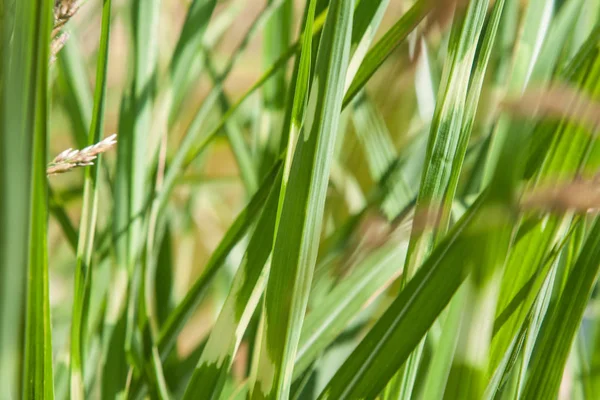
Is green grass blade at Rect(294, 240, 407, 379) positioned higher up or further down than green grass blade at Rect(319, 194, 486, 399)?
further down

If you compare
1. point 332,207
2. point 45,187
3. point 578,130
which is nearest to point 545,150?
point 578,130

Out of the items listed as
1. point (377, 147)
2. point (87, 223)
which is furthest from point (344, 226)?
point (87, 223)

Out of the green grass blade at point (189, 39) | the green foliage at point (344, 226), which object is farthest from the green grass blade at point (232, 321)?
the green grass blade at point (189, 39)

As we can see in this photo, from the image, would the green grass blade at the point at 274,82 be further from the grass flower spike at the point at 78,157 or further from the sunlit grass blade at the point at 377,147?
the grass flower spike at the point at 78,157

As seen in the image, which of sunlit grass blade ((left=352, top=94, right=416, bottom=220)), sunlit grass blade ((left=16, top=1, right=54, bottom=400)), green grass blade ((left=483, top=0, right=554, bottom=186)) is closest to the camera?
sunlit grass blade ((left=16, top=1, right=54, bottom=400))

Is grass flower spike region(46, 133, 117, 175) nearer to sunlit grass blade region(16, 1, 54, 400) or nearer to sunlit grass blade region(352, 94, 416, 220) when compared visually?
sunlit grass blade region(16, 1, 54, 400)

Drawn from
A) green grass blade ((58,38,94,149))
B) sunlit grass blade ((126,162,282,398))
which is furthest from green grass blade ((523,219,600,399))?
green grass blade ((58,38,94,149))

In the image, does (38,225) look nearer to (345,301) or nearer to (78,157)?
(78,157)

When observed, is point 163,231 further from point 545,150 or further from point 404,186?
point 545,150
